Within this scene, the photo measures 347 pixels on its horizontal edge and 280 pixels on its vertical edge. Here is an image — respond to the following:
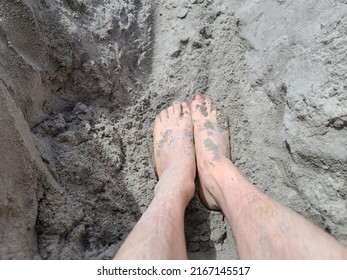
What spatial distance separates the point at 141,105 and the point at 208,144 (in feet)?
1.17

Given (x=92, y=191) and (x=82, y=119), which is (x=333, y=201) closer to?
(x=92, y=191)

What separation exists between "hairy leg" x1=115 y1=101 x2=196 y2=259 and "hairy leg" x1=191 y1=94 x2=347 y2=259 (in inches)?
2.5

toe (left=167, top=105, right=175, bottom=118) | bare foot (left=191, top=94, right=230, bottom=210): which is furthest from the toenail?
toe (left=167, top=105, right=175, bottom=118)

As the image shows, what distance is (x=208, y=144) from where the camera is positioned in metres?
1.59

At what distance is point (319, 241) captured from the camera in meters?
1.04

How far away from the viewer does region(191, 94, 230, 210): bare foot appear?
1.48 meters

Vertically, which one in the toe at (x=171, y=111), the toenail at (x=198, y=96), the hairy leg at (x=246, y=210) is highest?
the toenail at (x=198, y=96)

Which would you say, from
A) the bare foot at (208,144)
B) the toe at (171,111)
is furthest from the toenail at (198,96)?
the toe at (171,111)

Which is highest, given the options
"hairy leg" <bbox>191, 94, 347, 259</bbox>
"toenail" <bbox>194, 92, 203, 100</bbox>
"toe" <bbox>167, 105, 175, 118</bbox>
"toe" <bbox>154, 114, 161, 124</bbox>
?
"toenail" <bbox>194, 92, 203, 100</bbox>

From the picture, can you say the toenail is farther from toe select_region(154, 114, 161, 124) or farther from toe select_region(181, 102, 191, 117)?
toe select_region(154, 114, 161, 124)

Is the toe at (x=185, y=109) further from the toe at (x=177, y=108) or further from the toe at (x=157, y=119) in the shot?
the toe at (x=157, y=119)

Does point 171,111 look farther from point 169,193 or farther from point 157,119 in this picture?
point 169,193

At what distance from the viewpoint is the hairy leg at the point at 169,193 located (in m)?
1.08

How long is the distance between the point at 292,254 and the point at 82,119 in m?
0.97
